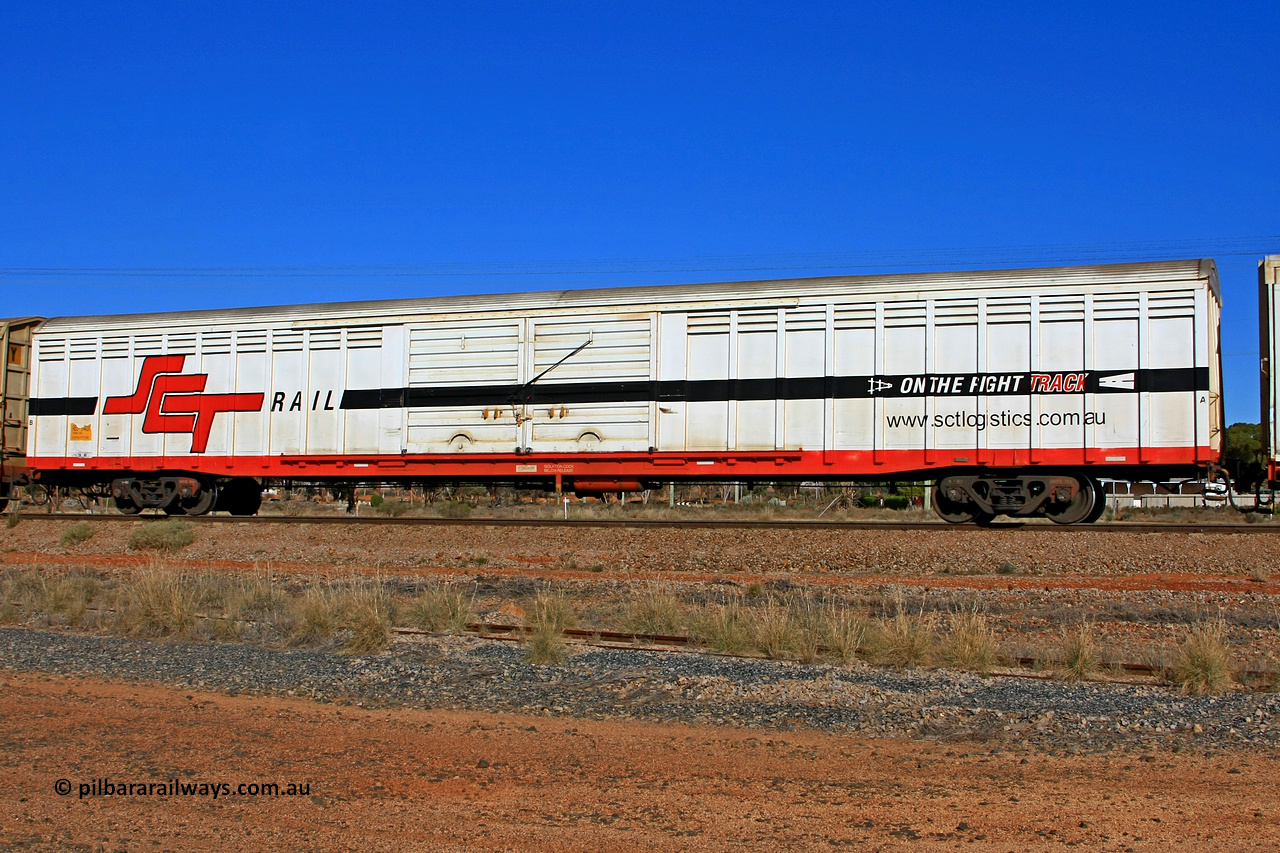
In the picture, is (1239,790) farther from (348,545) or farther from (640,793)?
(348,545)

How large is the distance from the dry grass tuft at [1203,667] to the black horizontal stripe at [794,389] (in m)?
6.96

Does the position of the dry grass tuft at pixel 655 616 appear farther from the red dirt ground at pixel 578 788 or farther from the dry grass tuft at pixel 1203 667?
the dry grass tuft at pixel 1203 667

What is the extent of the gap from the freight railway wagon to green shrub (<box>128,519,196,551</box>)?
1.23 m

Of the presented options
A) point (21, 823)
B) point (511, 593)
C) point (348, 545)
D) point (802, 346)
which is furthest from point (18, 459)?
point (21, 823)

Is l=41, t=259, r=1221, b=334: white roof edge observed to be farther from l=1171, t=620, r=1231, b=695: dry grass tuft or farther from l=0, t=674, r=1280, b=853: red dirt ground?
l=0, t=674, r=1280, b=853: red dirt ground

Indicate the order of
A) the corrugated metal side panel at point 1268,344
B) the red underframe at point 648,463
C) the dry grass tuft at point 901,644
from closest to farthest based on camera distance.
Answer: the dry grass tuft at point 901,644
the corrugated metal side panel at point 1268,344
the red underframe at point 648,463

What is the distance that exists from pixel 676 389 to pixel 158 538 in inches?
348

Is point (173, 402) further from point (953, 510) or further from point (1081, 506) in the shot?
point (1081, 506)

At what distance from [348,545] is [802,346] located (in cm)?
787

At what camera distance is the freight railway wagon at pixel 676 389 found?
13953 mm

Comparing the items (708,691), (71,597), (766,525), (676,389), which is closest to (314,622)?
(71,597)

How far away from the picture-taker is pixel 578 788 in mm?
4883

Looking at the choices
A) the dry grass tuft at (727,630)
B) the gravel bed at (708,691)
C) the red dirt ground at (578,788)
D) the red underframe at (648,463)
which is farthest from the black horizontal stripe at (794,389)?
the red dirt ground at (578,788)

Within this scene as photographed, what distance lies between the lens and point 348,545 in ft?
52.7
